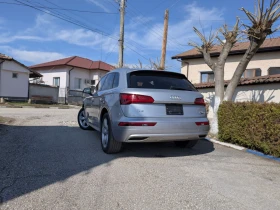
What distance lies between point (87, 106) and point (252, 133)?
4526 mm

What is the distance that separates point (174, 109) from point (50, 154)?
2614mm

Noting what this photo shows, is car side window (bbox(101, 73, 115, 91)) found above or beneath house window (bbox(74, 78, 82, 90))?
beneath

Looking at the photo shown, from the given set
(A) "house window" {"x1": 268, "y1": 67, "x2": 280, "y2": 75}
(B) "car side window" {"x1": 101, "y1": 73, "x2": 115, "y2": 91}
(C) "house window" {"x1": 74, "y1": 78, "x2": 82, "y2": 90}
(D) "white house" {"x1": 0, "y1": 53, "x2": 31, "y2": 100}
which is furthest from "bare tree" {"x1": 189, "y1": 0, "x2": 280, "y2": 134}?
(C) "house window" {"x1": 74, "y1": 78, "x2": 82, "y2": 90}

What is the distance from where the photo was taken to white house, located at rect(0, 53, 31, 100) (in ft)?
74.4

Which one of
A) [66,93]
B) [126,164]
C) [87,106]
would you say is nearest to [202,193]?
[126,164]

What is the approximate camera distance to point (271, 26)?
7.29 metres

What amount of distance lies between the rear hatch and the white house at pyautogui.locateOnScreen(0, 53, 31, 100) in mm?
21009

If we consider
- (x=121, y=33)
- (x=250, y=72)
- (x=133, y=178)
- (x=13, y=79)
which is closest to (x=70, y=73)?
(x=13, y=79)

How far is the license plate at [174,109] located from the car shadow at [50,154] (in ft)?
3.38

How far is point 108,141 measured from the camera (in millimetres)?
5305

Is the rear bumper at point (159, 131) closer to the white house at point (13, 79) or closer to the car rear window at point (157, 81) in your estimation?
the car rear window at point (157, 81)

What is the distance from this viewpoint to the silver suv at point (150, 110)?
4738mm

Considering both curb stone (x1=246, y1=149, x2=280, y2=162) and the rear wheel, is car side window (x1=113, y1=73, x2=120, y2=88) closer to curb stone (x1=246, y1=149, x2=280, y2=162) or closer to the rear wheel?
the rear wheel

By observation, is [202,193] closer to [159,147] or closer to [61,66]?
[159,147]
